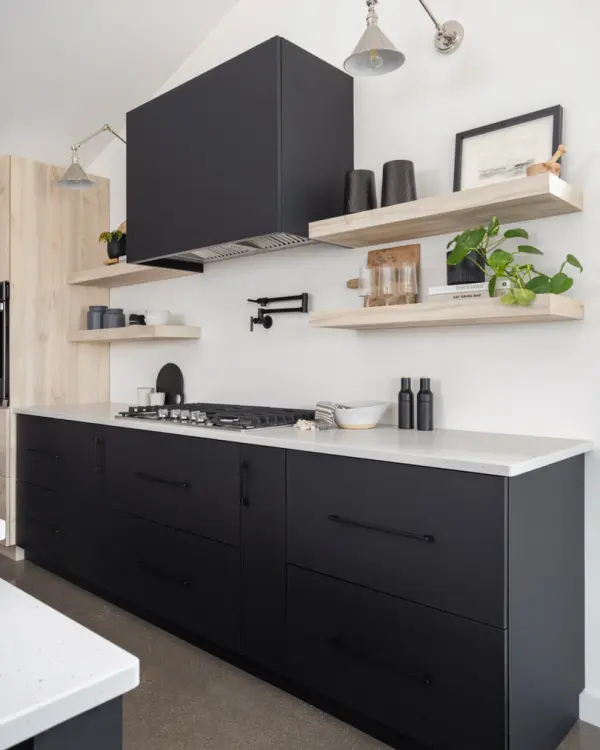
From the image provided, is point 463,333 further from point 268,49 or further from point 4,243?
point 4,243

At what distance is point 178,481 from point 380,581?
100 centimetres

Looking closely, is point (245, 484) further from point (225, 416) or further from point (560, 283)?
point (560, 283)

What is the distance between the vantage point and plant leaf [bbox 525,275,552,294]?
1.96 m

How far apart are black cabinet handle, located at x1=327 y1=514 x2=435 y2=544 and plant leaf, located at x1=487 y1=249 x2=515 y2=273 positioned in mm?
853

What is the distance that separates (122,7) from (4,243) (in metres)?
1.48

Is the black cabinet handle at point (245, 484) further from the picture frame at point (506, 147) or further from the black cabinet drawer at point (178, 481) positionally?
the picture frame at point (506, 147)

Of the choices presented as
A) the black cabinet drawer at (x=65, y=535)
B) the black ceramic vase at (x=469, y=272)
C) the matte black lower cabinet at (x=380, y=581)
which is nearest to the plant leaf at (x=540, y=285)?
the black ceramic vase at (x=469, y=272)

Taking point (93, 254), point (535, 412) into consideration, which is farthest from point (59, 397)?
point (535, 412)

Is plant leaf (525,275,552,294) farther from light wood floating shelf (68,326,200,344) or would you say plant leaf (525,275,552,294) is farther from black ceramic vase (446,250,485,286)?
light wood floating shelf (68,326,200,344)

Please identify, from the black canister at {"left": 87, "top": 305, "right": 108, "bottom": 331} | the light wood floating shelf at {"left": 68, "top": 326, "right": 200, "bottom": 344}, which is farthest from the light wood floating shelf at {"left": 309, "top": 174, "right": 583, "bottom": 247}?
the black canister at {"left": 87, "top": 305, "right": 108, "bottom": 331}

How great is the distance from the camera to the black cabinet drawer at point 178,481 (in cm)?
232

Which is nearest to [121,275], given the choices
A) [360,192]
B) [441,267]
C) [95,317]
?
[95,317]

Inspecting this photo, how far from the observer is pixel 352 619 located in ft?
6.28

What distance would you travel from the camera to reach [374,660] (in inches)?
73.3
